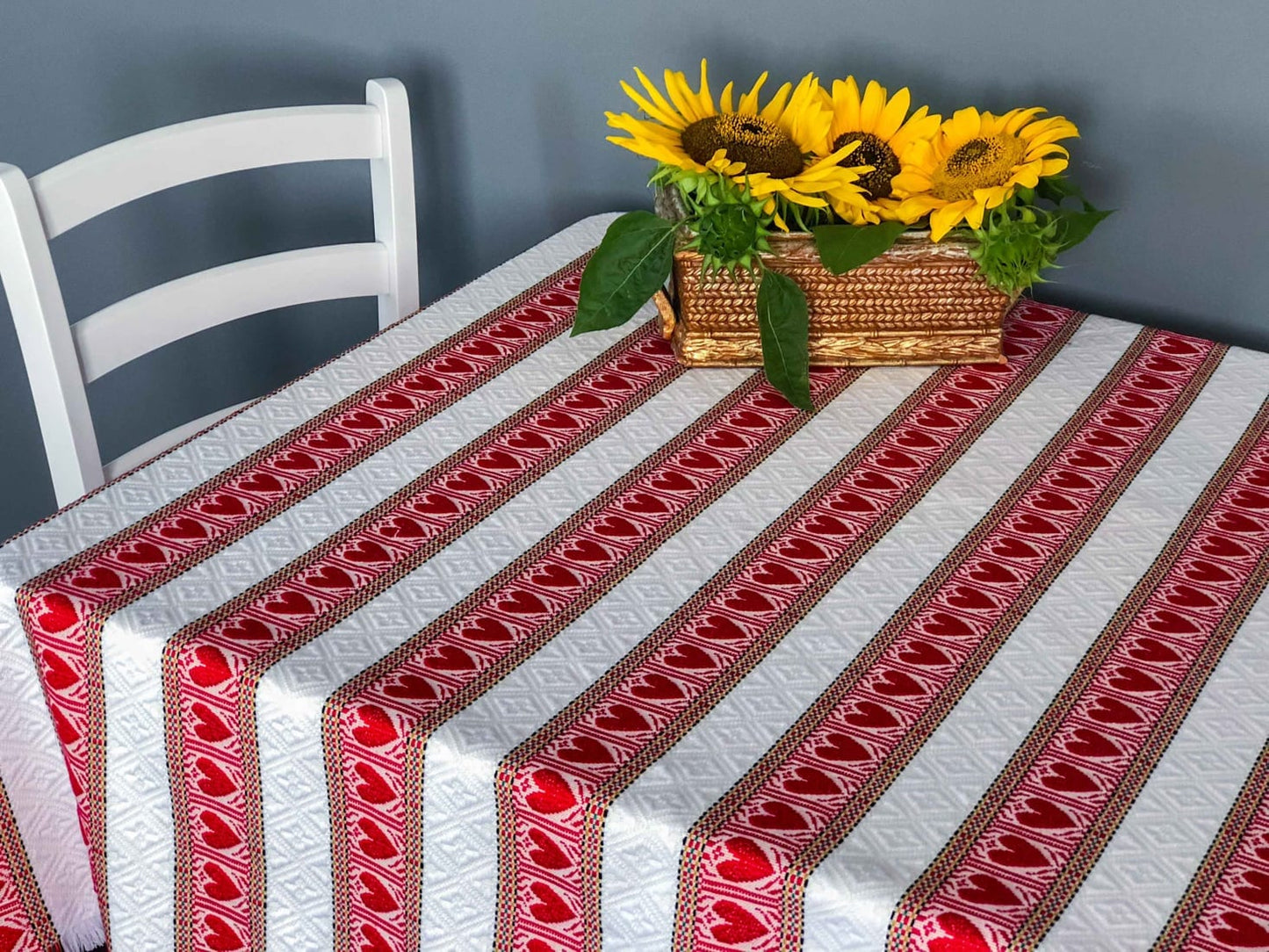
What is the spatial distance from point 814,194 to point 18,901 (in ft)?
2.55

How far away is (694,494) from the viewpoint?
0.95 m

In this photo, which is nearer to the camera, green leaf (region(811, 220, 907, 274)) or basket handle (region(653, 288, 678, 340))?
green leaf (region(811, 220, 907, 274))

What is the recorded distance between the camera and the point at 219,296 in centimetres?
A: 124

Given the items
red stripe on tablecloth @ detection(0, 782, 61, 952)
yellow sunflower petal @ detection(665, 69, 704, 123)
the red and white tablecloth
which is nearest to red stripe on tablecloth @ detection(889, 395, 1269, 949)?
the red and white tablecloth

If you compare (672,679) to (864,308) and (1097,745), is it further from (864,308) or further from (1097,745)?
(864,308)

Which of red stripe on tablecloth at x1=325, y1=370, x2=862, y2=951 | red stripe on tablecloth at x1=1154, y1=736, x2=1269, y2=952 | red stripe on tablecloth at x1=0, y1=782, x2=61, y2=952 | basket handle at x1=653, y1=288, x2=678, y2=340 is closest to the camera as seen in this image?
red stripe on tablecloth at x1=1154, y1=736, x2=1269, y2=952

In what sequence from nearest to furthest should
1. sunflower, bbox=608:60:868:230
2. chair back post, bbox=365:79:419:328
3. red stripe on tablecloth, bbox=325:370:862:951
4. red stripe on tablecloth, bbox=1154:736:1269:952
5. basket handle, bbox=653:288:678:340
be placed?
red stripe on tablecloth, bbox=1154:736:1269:952 → red stripe on tablecloth, bbox=325:370:862:951 → sunflower, bbox=608:60:868:230 → basket handle, bbox=653:288:678:340 → chair back post, bbox=365:79:419:328

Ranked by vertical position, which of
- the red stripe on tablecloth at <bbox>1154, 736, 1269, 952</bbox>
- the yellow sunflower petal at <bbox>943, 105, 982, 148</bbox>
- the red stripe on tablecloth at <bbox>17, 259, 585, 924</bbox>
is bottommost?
the red stripe on tablecloth at <bbox>1154, 736, 1269, 952</bbox>

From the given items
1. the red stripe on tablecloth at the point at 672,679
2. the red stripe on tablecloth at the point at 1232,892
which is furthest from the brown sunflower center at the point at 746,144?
the red stripe on tablecloth at the point at 1232,892

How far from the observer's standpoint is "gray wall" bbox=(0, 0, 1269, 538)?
47.2 inches

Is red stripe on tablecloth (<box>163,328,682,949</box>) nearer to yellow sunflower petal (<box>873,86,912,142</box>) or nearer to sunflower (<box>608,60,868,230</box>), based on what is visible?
sunflower (<box>608,60,868,230</box>)

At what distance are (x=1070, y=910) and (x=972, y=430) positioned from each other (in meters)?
0.48

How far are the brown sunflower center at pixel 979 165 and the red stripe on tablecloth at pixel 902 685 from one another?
201mm

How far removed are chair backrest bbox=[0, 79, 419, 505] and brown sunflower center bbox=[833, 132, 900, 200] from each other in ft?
1.59
